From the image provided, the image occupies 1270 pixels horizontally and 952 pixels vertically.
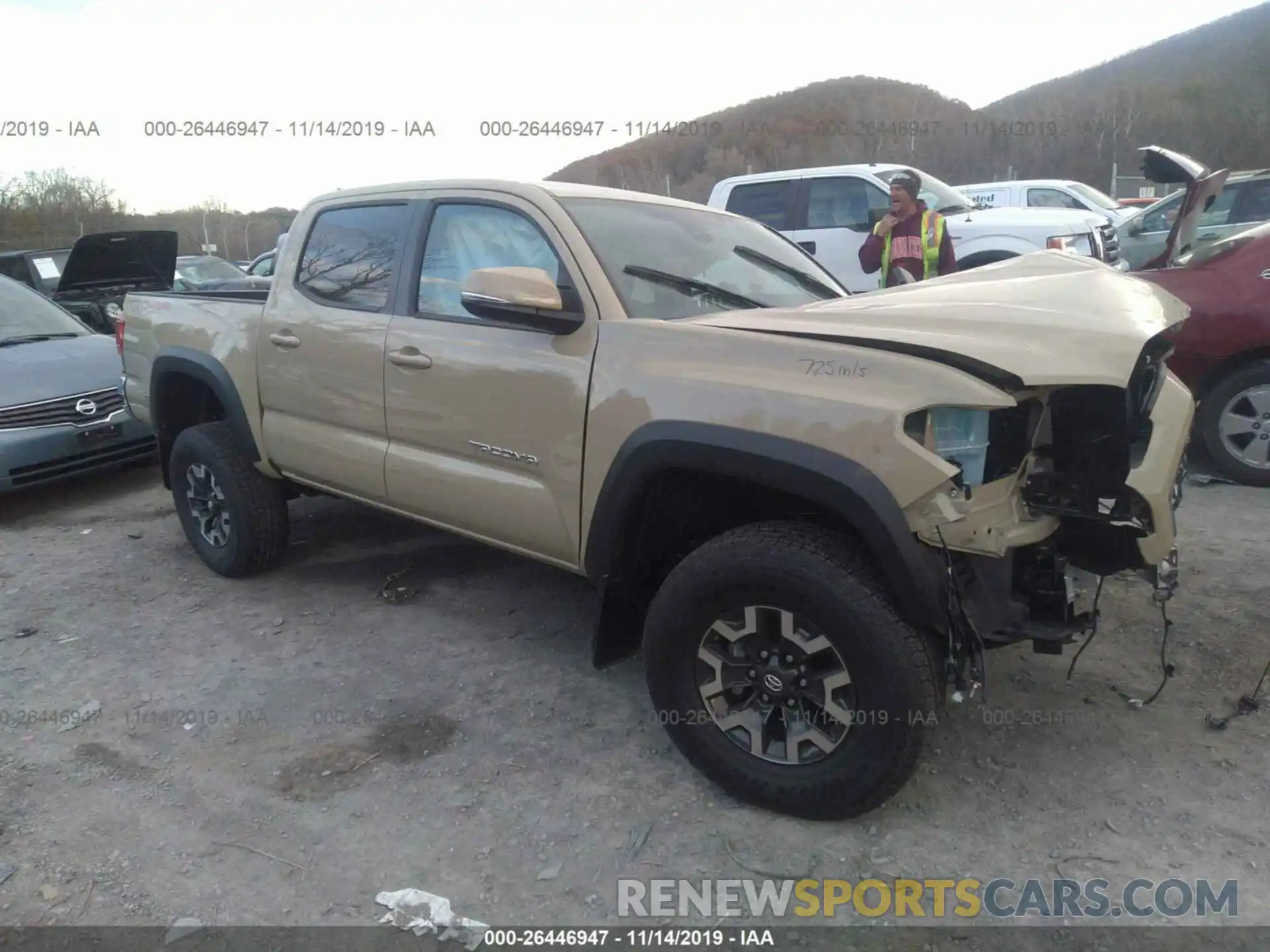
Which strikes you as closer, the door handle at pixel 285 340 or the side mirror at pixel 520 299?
the side mirror at pixel 520 299

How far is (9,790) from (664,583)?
87.7 inches

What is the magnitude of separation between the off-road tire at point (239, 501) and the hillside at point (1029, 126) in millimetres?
7765

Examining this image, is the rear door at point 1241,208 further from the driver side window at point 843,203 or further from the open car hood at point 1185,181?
the open car hood at point 1185,181

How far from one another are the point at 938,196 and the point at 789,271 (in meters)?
6.88

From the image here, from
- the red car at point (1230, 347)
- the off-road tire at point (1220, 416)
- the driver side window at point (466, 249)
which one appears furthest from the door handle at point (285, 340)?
the off-road tire at point (1220, 416)

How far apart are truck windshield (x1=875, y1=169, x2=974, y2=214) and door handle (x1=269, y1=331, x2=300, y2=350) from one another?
7165 mm

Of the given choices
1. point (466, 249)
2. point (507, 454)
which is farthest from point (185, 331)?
point (507, 454)

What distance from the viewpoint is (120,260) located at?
8219 mm

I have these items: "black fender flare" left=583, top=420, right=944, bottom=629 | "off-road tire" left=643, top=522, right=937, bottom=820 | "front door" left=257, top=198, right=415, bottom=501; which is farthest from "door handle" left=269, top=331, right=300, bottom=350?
"off-road tire" left=643, top=522, right=937, bottom=820

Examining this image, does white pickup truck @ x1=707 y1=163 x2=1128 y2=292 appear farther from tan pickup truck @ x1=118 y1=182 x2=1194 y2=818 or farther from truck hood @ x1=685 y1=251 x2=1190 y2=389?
truck hood @ x1=685 y1=251 x2=1190 y2=389

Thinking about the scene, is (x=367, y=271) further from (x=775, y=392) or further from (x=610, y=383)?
(x=775, y=392)

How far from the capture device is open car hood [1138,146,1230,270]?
3924 millimetres

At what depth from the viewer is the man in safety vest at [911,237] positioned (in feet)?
22.2

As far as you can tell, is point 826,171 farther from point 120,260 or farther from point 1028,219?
point 120,260
